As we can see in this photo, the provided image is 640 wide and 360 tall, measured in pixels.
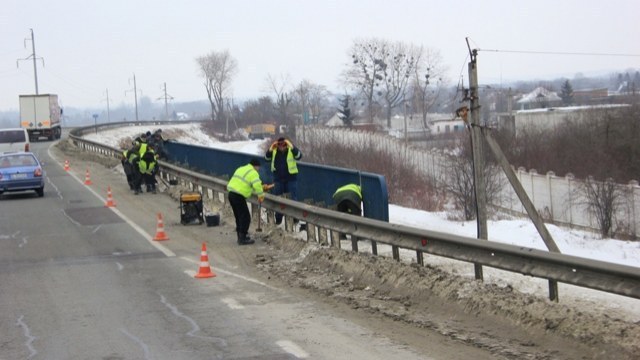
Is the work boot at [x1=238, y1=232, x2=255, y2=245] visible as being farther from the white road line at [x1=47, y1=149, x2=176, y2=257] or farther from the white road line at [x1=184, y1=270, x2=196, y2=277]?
the white road line at [x1=184, y1=270, x2=196, y2=277]

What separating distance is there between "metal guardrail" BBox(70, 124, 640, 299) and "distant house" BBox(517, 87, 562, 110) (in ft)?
300

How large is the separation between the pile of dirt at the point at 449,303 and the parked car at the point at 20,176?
14.2 metres

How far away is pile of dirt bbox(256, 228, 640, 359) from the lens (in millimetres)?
7164

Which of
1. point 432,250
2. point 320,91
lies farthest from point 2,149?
point 320,91

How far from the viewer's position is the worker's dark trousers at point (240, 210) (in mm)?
14617

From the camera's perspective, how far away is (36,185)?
24.8m

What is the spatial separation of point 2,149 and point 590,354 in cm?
3347

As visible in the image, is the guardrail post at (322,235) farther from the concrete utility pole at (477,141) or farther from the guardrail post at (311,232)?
the concrete utility pole at (477,141)

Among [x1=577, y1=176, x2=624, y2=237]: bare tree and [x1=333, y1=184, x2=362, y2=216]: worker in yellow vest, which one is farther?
[x1=577, y1=176, x2=624, y2=237]: bare tree

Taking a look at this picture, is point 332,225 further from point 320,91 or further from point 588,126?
point 320,91

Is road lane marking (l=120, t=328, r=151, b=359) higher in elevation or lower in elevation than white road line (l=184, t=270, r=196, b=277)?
lower

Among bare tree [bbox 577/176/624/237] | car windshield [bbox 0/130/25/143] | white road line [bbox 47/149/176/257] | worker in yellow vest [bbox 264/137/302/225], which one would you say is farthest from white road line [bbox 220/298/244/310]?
car windshield [bbox 0/130/25/143]

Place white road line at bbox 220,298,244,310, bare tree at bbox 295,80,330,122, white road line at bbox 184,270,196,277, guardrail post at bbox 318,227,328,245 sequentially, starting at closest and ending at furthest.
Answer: white road line at bbox 220,298,244,310
white road line at bbox 184,270,196,277
guardrail post at bbox 318,227,328,245
bare tree at bbox 295,80,330,122

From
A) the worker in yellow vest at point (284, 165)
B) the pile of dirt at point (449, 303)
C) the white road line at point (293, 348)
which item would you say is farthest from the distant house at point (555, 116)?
the white road line at point (293, 348)
